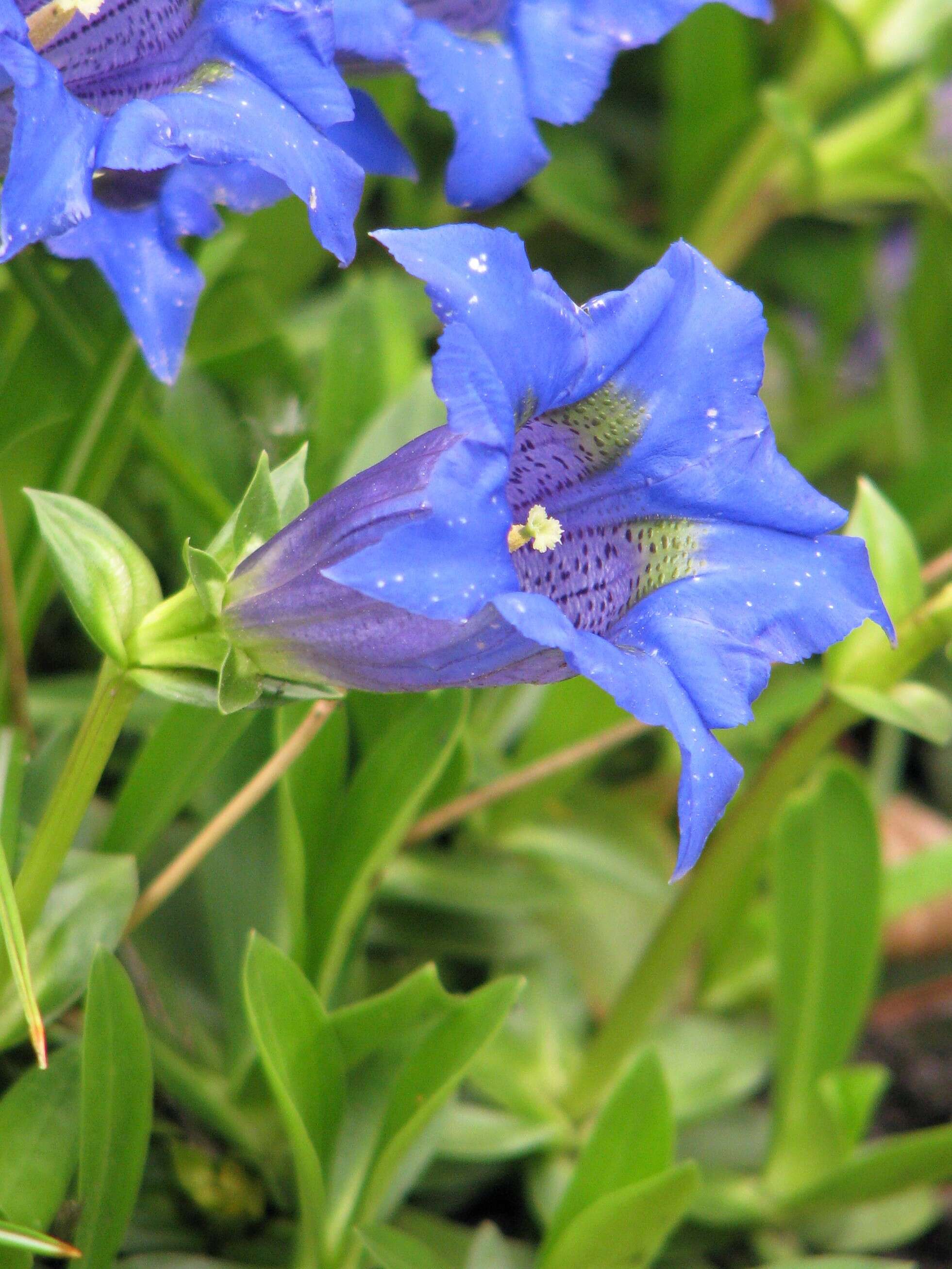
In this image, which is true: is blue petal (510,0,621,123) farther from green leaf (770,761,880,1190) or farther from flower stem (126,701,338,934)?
green leaf (770,761,880,1190)

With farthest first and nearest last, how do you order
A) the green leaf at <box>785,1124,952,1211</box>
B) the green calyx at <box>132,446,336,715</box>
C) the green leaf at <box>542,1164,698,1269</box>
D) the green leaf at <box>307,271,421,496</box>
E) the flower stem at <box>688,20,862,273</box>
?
the flower stem at <box>688,20,862,273</box>, the green leaf at <box>307,271,421,496</box>, the green leaf at <box>785,1124,952,1211</box>, the green leaf at <box>542,1164,698,1269</box>, the green calyx at <box>132,446,336,715</box>

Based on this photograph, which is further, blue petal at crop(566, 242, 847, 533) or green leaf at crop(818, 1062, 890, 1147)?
green leaf at crop(818, 1062, 890, 1147)

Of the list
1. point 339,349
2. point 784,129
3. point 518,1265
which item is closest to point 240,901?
point 518,1265

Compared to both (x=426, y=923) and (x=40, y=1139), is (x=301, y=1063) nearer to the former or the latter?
(x=40, y=1139)

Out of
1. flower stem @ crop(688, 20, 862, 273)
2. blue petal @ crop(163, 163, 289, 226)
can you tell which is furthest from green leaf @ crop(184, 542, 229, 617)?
flower stem @ crop(688, 20, 862, 273)

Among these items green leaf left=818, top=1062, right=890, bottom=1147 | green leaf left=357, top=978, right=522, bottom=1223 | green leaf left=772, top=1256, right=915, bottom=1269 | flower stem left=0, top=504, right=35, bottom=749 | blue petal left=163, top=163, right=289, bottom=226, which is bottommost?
green leaf left=818, top=1062, right=890, bottom=1147

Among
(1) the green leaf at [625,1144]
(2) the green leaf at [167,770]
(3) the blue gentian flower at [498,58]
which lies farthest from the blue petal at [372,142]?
(1) the green leaf at [625,1144]

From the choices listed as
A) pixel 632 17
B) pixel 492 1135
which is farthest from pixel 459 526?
pixel 492 1135
